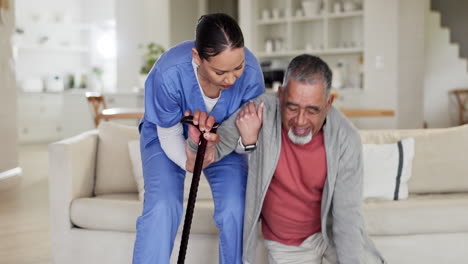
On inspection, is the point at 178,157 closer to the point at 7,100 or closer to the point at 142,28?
the point at 7,100

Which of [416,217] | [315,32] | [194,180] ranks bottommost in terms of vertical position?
[416,217]

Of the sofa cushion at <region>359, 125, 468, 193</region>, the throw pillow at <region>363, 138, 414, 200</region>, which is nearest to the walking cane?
the throw pillow at <region>363, 138, 414, 200</region>

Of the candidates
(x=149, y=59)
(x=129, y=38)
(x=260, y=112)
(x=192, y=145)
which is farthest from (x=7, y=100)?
(x=260, y=112)

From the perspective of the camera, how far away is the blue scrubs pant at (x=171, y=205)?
2004 mm

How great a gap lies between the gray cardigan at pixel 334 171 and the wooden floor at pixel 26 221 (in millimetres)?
1713

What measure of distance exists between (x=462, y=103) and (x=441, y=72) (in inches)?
25.9

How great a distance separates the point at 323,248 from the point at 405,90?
18.0 ft

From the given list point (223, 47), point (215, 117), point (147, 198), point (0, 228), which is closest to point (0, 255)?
point (0, 228)

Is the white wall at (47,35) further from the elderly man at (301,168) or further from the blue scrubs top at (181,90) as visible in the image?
the elderly man at (301,168)

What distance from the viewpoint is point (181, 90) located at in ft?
6.55

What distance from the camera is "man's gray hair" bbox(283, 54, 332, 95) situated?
1.82 metres

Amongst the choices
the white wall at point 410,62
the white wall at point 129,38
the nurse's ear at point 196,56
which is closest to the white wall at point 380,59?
the white wall at point 410,62

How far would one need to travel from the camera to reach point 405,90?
23.5 ft

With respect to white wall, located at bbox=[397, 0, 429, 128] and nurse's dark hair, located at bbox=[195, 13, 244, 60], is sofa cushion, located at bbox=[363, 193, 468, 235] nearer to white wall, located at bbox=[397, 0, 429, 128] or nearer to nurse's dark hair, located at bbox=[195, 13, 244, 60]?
nurse's dark hair, located at bbox=[195, 13, 244, 60]
